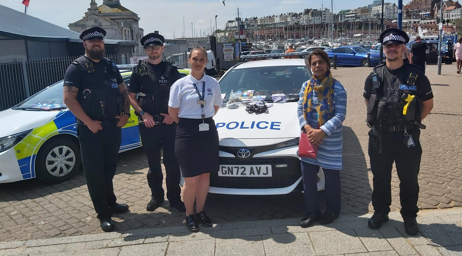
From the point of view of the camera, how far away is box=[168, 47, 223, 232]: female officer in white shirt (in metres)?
3.68

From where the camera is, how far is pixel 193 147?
3.68m

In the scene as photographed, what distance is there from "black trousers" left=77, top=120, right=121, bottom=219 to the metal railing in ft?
28.4

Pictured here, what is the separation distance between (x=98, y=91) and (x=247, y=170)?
69.0 inches

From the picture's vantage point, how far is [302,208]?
4285 mm

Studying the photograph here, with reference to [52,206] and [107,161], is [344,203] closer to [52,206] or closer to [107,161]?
[107,161]

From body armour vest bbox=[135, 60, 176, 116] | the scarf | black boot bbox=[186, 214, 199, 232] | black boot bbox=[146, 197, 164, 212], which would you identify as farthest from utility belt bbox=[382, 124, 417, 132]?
black boot bbox=[146, 197, 164, 212]

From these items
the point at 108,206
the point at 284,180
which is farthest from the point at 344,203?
the point at 108,206

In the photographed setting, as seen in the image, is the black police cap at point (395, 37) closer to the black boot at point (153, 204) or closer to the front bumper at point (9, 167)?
the black boot at point (153, 204)

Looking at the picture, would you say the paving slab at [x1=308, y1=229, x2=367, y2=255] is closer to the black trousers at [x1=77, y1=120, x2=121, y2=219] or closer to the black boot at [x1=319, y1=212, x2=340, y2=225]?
the black boot at [x1=319, y1=212, x2=340, y2=225]

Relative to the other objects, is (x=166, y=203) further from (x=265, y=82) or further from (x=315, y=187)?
(x=265, y=82)

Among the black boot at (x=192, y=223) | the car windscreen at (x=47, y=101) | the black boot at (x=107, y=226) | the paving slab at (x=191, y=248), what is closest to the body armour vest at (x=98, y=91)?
the black boot at (x=107, y=226)

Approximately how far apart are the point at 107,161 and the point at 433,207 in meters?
3.65

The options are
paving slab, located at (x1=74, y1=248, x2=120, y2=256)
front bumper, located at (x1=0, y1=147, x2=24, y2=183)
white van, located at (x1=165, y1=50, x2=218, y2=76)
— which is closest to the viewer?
paving slab, located at (x1=74, y1=248, x2=120, y2=256)

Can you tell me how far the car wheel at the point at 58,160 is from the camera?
5.27 m
